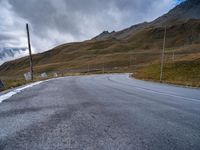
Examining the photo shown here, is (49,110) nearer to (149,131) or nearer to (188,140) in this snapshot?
(149,131)

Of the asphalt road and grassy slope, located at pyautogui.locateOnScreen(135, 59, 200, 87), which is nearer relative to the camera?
the asphalt road

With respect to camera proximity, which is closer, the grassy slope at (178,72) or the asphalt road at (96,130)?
the asphalt road at (96,130)

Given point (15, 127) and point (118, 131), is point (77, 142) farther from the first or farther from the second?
point (15, 127)

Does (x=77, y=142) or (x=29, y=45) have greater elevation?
(x=29, y=45)

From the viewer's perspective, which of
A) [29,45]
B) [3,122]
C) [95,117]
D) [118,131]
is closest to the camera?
[118,131]

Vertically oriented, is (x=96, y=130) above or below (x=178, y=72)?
above

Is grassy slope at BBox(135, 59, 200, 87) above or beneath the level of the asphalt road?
beneath

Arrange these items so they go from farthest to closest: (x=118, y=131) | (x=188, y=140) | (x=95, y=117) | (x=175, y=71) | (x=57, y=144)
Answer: (x=175, y=71), (x=95, y=117), (x=118, y=131), (x=188, y=140), (x=57, y=144)

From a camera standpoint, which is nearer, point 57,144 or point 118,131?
point 57,144

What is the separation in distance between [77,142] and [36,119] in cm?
193

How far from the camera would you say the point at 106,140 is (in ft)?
12.8

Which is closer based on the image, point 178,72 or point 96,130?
point 96,130

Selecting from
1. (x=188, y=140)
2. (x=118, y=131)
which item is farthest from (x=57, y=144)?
(x=188, y=140)

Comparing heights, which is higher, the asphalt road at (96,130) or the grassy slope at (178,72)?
Answer: the asphalt road at (96,130)
